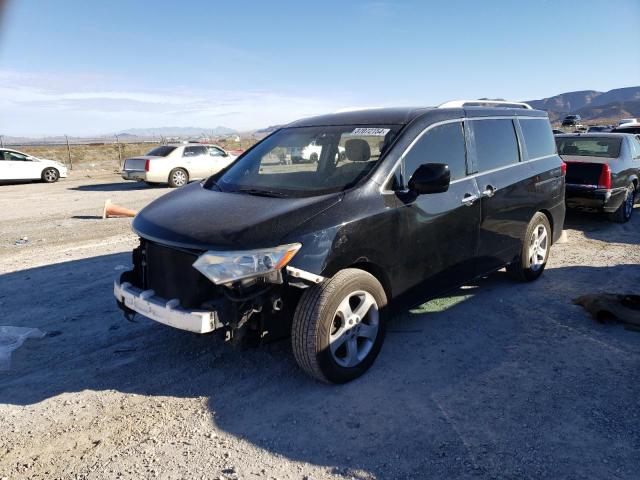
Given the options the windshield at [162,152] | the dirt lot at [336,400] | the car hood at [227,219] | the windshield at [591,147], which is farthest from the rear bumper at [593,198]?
the windshield at [162,152]

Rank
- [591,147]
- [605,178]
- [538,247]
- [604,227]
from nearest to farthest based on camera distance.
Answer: [538,247]
[605,178]
[604,227]
[591,147]

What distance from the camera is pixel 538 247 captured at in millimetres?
5711

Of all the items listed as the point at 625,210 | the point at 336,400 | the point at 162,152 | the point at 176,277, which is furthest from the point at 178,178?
the point at 336,400

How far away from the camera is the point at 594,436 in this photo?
2887 millimetres

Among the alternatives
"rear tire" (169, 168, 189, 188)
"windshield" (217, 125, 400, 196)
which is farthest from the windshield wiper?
"rear tire" (169, 168, 189, 188)

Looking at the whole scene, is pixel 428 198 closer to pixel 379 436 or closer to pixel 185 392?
pixel 379 436

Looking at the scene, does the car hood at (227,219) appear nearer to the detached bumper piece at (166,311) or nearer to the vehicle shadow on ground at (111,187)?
the detached bumper piece at (166,311)

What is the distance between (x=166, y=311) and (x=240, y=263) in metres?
0.64

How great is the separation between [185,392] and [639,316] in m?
3.94

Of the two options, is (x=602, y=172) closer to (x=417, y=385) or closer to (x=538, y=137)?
(x=538, y=137)

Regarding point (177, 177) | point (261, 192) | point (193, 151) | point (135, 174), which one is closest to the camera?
point (261, 192)

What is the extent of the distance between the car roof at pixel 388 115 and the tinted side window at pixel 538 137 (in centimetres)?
47

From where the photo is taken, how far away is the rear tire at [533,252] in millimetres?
5410

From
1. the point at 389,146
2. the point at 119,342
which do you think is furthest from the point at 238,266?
the point at 119,342
